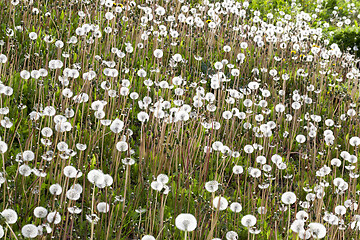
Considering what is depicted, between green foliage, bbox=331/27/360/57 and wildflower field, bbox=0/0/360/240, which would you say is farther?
green foliage, bbox=331/27/360/57

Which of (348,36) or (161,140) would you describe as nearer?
(161,140)

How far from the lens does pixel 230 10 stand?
18.4 ft

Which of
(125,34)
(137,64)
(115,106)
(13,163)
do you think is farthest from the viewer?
(125,34)

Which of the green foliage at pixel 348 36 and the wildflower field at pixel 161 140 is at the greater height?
the green foliage at pixel 348 36

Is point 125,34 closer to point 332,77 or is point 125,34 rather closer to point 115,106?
point 115,106

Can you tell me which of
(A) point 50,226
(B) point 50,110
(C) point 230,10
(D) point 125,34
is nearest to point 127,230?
(A) point 50,226

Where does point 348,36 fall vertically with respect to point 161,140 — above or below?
above

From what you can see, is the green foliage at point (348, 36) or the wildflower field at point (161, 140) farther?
the green foliage at point (348, 36)

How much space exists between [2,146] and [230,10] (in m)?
4.31

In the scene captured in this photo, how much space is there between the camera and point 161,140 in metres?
2.79

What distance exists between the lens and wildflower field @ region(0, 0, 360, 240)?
2121 mm

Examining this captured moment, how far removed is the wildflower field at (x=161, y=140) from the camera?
6.96 feet

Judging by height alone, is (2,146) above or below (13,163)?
above

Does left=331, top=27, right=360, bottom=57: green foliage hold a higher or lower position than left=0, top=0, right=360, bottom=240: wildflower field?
higher
